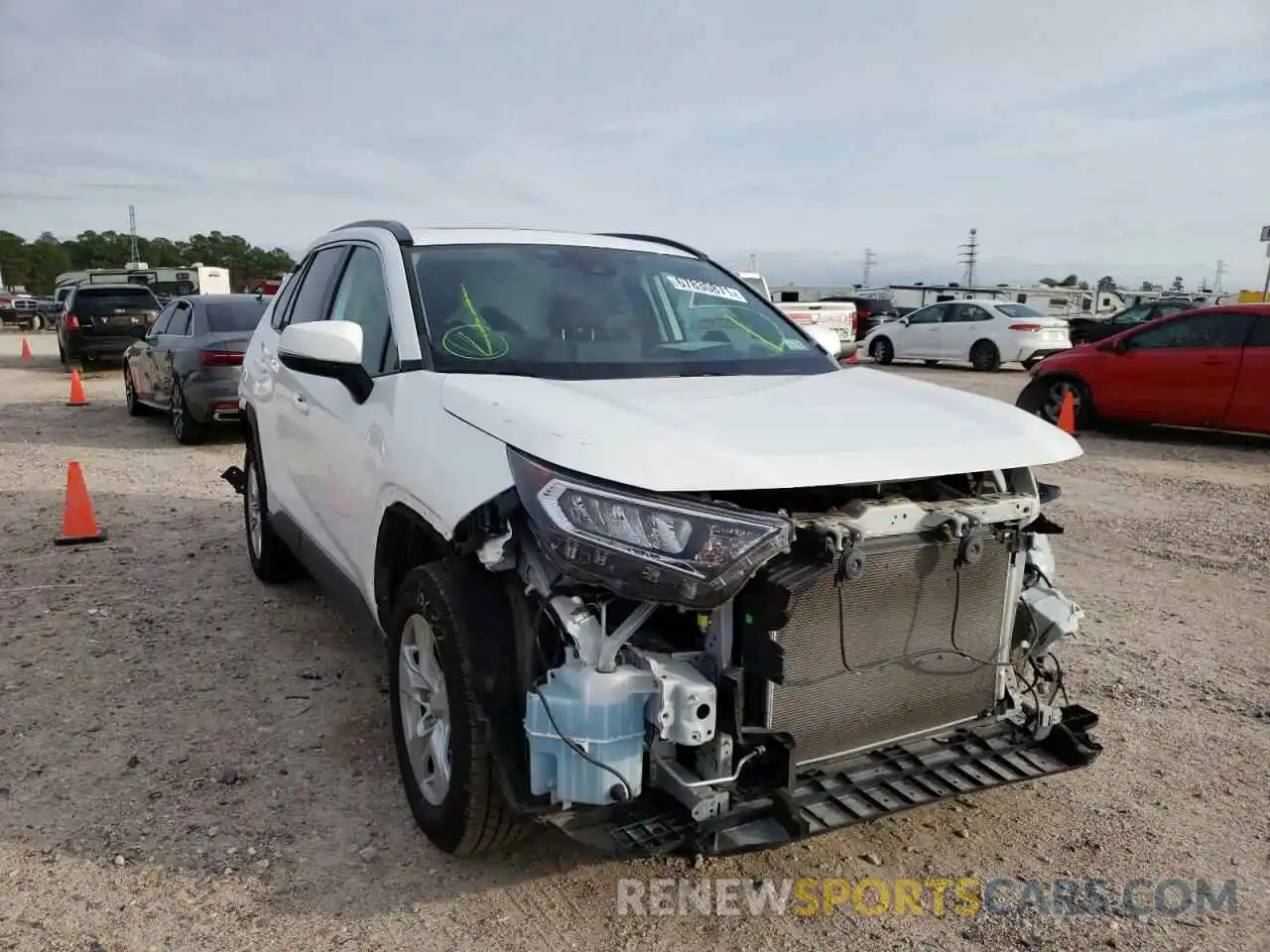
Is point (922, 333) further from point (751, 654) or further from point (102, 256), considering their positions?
point (102, 256)

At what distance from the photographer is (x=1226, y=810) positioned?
3373 millimetres

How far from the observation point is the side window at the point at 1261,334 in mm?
10641

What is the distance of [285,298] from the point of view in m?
5.36

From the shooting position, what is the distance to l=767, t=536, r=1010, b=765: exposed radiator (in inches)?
103

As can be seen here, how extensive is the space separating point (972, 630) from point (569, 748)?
51.0 inches

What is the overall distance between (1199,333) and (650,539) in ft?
36.0

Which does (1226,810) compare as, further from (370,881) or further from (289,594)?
(289,594)

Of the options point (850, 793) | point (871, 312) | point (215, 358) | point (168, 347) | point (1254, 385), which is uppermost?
point (871, 312)

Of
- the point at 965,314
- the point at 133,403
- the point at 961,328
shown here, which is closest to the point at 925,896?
the point at 133,403

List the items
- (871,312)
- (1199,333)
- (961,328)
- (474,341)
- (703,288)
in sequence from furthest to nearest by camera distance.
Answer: (871,312)
(961,328)
(1199,333)
(703,288)
(474,341)

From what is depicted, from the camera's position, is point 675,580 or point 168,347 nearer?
point 675,580

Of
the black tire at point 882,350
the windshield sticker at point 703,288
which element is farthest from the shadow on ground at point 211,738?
the black tire at point 882,350

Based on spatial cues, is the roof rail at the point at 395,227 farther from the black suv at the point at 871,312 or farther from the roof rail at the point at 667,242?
the black suv at the point at 871,312

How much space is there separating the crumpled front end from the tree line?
8603 cm
